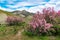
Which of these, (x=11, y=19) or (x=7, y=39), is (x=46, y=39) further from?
(x=11, y=19)

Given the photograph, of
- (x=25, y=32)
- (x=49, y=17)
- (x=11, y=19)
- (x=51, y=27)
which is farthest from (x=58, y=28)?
(x=11, y=19)

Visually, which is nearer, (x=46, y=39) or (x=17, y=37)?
(x=46, y=39)

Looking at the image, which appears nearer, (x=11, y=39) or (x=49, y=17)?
(x=11, y=39)

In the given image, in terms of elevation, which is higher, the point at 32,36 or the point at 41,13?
the point at 41,13

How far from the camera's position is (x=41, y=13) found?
12789 mm

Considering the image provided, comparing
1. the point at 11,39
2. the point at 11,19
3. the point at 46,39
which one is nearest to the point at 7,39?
the point at 11,39

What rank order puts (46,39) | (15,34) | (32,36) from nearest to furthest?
(46,39) < (32,36) < (15,34)

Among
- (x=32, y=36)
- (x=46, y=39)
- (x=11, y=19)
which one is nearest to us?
(x=46, y=39)

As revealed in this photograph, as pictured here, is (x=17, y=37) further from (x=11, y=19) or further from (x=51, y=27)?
(x=11, y=19)

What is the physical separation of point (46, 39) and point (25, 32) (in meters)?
1.78

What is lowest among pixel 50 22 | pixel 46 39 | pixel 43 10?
pixel 46 39

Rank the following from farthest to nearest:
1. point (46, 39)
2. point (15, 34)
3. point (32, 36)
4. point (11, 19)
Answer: point (11, 19), point (15, 34), point (32, 36), point (46, 39)

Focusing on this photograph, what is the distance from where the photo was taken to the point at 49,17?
12.9m

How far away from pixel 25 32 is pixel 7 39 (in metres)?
1.32
